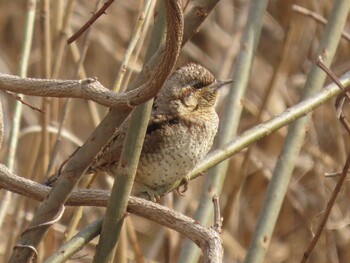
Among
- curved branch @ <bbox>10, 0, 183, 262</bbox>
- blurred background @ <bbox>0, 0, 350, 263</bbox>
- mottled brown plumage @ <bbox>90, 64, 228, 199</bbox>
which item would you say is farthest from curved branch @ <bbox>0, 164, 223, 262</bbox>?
blurred background @ <bbox>0, 0, 350, 263</bbox>

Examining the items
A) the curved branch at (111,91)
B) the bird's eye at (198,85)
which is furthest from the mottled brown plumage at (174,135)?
the curved branch at (111,91)

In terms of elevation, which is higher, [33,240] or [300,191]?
[300,191]

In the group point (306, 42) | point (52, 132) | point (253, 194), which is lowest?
point (52, 132)

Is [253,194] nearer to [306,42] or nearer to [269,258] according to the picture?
[269,258]

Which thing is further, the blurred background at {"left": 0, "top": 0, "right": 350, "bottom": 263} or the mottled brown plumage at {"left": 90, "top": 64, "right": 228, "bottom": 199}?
the blurred background at {"left": 0, "top": 0, "right": 350, "bottom": 263}

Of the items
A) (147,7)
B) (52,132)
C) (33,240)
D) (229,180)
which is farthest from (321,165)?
(33,240)

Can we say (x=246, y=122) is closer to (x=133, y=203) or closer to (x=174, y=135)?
(x=174, y=135)

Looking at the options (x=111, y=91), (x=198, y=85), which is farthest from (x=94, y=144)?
(x=198, y=85)

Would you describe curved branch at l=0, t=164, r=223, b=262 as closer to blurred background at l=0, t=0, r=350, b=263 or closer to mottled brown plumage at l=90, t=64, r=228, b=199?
mottled brown plumage at l=90, t=64, r=228, b=199

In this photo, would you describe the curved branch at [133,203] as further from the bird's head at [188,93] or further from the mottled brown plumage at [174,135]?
the bird's head at [188,93]

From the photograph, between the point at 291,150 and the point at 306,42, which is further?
the point at 306,42
